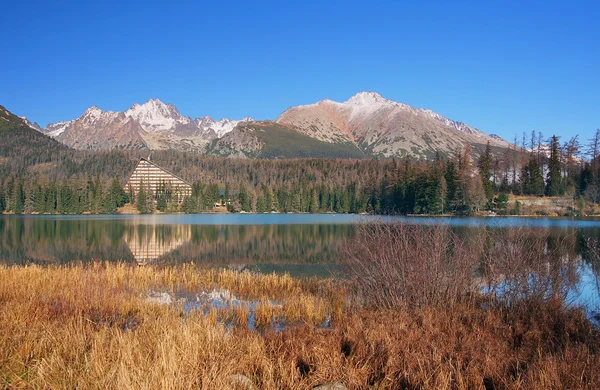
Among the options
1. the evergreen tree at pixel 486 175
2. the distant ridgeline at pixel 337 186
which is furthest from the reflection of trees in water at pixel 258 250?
the evergreen tree at pixel 486 175

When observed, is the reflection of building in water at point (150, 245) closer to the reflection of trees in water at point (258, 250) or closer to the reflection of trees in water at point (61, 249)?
the reflection of trees in water at point (61, 249)

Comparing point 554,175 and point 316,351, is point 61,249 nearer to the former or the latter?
point 316,351

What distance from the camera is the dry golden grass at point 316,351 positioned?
22.3ft

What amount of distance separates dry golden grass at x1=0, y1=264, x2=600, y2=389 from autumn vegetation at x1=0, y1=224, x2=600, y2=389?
0.03 m

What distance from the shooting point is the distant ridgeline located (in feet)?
279

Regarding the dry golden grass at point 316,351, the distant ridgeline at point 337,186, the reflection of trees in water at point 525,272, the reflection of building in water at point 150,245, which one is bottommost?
the reflection of building in water at point 150,245

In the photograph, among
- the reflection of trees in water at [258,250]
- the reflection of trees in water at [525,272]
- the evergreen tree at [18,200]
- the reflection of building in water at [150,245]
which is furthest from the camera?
the evergreen tree at [18,200]

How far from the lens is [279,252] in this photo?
36094 mm

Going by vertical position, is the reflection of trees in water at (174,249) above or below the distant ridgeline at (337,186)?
below

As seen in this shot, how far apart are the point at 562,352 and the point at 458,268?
472 centimetres

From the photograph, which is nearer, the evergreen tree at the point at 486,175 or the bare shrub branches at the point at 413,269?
the bare shrub branches at the point at 413,269

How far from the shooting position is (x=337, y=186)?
14850cm

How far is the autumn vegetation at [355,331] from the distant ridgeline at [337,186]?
80.4 feet

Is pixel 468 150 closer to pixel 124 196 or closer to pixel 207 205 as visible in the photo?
pixel 207 205
